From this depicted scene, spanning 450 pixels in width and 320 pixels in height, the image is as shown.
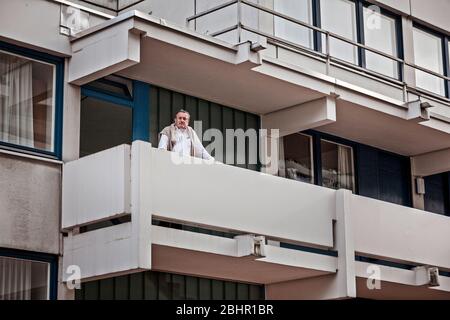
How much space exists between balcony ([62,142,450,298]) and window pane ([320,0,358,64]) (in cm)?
387

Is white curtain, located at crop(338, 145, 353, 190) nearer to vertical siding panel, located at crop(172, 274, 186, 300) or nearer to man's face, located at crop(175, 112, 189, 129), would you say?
vertical siding panel, located at crop(172, 274, 186, 300)

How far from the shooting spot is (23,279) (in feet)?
67.4

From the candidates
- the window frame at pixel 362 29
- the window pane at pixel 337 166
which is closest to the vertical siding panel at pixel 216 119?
the window frame at pixel 362 29

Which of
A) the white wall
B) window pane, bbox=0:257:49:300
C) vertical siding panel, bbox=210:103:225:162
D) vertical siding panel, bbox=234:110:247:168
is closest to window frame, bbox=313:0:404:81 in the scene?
vertical siding panel, bbox=234:110:247:168

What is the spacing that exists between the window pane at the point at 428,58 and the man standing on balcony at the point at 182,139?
8.58 m

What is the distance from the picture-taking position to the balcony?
2012 cm

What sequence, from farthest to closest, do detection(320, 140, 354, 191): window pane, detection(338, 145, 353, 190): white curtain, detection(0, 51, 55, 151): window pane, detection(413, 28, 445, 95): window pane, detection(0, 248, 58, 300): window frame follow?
1. detection(413, 28, 445, 95): window pane
2. detection(338, 145, 353, 190): white curtain
3. detection(320, 140, 354, 191): window pane
4. detection(0, 51, 55, 151): window pane
5. detection(0, 248, 58, 300): window frame

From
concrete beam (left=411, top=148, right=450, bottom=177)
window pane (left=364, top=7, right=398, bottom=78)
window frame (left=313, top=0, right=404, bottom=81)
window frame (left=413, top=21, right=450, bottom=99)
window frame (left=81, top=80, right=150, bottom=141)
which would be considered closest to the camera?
window frame (left=81, top=80, right=150, bottom=141)

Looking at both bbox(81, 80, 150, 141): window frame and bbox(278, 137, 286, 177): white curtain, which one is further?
bbox(278, 137, 286, 177): white curtain

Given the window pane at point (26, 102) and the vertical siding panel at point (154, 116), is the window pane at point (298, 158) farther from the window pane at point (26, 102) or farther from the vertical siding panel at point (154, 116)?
the window pane at point (26, 102)

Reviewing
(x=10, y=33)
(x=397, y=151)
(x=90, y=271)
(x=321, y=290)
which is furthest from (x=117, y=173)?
(x=397, y=151)

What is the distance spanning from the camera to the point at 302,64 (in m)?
25.0

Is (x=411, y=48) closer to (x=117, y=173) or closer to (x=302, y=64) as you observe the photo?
(x=302, y=64)

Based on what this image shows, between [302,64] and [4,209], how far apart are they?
7.62m
